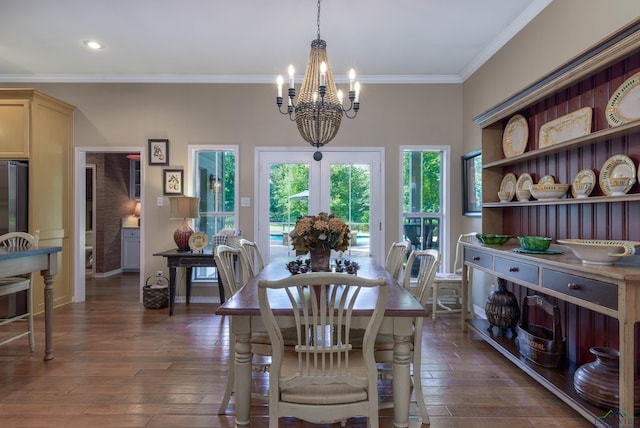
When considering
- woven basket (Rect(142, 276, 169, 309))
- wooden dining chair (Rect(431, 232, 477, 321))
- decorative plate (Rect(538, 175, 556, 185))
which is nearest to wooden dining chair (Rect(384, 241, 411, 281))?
wooden dining chair (Rect(431, 232, 477, 321))

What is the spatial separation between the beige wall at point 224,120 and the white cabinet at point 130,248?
2.36 meters

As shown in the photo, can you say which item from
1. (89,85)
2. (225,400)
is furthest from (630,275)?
(89,85)

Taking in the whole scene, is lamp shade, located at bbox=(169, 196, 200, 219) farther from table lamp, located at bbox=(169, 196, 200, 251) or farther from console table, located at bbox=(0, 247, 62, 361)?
console table, located at bbox=(0, 247, 62, 361)

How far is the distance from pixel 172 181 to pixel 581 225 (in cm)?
423

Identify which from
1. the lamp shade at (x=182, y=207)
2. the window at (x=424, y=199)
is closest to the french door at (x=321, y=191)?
the window at (x=424, y=199)

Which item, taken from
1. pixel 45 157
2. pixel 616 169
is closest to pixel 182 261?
pixel 45 157

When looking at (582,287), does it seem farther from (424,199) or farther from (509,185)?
(424,199)

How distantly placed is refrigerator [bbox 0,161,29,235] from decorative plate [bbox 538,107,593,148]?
5.04 meters

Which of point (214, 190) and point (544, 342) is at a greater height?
point (214, 190)

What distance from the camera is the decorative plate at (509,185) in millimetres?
3053

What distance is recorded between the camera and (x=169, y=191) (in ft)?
14.4

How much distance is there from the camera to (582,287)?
1764 mm

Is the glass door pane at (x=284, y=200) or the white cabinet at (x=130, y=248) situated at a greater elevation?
the glass door pane at (x=284, y=200)

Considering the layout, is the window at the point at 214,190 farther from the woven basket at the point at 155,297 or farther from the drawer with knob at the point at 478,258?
the drawer with knob at the point at 478,258
